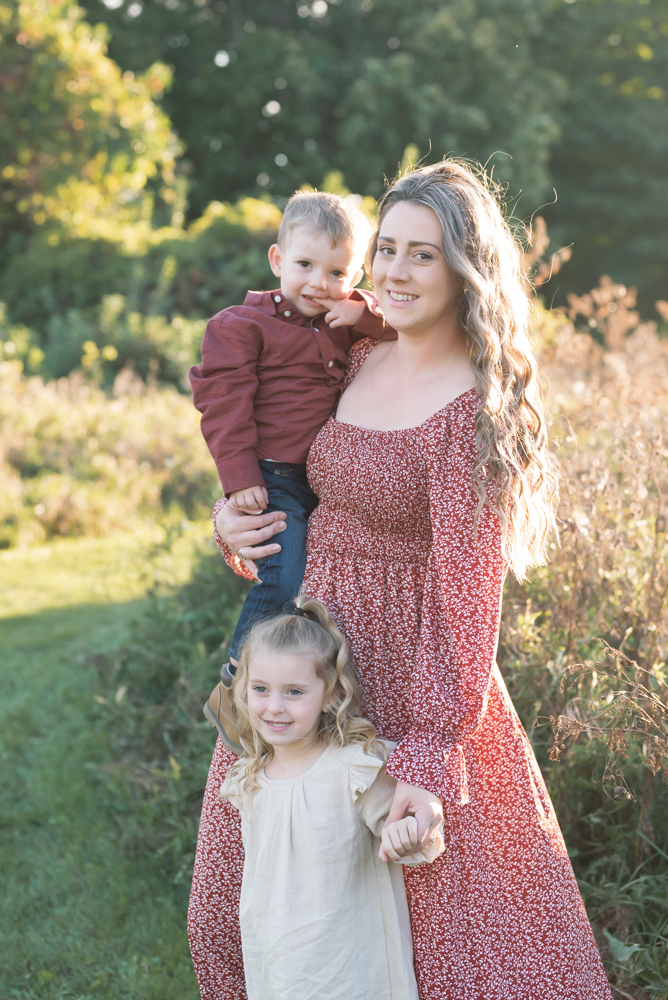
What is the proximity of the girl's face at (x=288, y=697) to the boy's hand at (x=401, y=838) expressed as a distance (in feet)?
0.97

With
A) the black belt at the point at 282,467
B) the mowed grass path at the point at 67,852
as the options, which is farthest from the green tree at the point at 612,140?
the black belt at the point at 282,467

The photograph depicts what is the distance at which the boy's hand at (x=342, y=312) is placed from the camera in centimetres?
237

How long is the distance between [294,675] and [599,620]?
1.19 m

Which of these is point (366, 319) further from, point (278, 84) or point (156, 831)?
point (278, 84)

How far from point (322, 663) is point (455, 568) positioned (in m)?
0.37

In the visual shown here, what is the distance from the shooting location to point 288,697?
2064 mm

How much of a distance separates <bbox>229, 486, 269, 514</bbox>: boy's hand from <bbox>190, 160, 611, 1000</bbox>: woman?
178mm

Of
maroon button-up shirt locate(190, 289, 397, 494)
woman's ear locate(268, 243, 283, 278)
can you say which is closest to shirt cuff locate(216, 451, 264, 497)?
maroon button-up shirt locate(190, 289, 397, 494)

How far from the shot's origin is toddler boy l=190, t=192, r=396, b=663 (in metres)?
2.27

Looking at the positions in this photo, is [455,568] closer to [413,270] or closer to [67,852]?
[413,270]

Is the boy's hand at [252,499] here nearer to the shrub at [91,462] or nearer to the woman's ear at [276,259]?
the woman's ear at [276,259]

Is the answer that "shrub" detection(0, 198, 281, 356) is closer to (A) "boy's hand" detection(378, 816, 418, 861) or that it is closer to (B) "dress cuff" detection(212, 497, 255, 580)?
(B) "dress cuff" detection(212, 497, 255, 580)

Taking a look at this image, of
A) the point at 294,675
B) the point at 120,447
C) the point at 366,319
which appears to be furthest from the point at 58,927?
the point at 120,447

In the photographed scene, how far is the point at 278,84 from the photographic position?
20.1 metres
